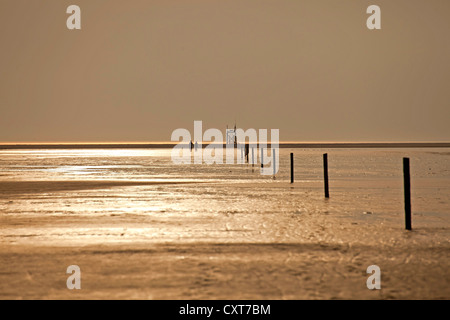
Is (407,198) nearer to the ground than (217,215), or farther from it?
farther from it

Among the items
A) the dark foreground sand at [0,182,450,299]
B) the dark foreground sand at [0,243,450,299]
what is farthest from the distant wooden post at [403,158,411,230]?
the dark foreground sand at [0,243,450,299]

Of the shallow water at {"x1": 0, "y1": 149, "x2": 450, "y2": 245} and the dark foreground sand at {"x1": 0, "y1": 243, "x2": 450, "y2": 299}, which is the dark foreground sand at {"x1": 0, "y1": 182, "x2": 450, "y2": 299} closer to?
the dark foreground sand at {"x1": 0, "y1": 243, "x2": 450, "y2": 299}

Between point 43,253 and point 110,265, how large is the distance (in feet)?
6.81

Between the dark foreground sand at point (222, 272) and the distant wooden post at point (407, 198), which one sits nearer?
the dark foreground sand at point (222, 272)

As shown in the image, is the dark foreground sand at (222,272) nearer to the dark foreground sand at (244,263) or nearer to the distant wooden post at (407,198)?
the dark foreground sand at (244,263)

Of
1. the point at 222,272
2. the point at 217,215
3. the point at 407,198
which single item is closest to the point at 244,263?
the point at 222,272

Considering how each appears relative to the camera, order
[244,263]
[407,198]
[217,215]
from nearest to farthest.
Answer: [244,263], [407,198], [217,215]

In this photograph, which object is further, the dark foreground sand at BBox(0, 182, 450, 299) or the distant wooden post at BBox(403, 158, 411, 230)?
the distant wooden post at BBox(403, 158, 411, 230)

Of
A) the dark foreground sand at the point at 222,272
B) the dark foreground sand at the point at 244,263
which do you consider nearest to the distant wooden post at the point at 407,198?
the dark foreground sand at the point at 244,263

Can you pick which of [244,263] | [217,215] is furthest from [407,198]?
[244,263]

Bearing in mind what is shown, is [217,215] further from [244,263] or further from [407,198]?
[244,263]

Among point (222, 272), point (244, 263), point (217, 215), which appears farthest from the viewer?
point (217, 215)

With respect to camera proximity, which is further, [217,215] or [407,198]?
[217,215]
